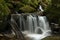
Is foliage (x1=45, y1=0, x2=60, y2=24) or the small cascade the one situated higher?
foliage (x1=45, y1=0, x2=60, y2=24)

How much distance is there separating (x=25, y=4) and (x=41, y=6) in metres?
2.41

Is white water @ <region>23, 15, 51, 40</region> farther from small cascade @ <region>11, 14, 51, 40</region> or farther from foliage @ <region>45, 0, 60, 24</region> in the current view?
foliage @ <region>45, 0, 60, 24</region>

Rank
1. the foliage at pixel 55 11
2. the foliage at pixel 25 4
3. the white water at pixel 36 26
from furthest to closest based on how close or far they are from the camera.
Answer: the foliage at pixel 25 4 → the white water at pixel 36 26 → the foliage at pixel 55 11

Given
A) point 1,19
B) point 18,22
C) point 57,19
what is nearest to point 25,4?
point 18,22

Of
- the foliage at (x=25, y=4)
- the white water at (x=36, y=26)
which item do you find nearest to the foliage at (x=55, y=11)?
the white water at (x=36, y=26)

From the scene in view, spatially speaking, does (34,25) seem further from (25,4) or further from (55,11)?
(25,4)

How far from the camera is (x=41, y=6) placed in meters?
19.8

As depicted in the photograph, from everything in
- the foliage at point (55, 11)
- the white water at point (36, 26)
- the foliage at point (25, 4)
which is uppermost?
the foliage at point (25, 4)

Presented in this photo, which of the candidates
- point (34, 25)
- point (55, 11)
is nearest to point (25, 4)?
point (34, 25)

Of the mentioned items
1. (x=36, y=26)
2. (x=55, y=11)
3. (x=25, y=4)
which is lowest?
(x=36, y=26)

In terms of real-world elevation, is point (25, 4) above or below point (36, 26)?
above

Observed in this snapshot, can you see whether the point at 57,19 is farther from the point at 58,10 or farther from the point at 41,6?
the point at 41,6

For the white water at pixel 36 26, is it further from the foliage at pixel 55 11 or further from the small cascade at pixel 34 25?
the foliage at pixel 55 11

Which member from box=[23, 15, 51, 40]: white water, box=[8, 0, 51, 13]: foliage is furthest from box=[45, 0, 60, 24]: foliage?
box=[8, 0, 51, 13]: foliage
